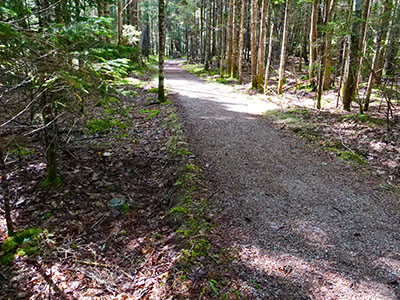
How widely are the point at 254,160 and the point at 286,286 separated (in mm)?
3763

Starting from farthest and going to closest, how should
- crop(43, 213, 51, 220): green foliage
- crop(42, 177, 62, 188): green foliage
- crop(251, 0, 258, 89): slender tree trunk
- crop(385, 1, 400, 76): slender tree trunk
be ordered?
1. crop(251, 0, 258, 89): slender tree trunk
2. crop(385, 1, 400, 76): slender tree trunk
3. crop(42, 177, 62, 188): green foliage
4. crop(43, 213, 51, 220): green foliage

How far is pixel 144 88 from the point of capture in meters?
15.6

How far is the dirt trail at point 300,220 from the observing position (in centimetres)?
327

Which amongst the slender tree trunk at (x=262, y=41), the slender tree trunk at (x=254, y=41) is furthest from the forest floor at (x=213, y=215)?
the slender tree trunk at (x=254, y=41)

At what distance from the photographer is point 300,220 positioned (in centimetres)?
442

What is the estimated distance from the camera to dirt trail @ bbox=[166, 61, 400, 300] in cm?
327

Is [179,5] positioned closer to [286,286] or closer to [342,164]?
[342,164]

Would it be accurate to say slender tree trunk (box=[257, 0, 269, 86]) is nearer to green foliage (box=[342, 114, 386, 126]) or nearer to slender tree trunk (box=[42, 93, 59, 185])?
green foliage (box=[342, 114, 386, 126])

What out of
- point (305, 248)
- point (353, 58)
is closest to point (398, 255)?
point (305, 248)

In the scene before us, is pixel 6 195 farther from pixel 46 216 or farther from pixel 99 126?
pixel 99 126

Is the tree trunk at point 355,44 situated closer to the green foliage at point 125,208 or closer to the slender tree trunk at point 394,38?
the slender tree trunk at point 394,38

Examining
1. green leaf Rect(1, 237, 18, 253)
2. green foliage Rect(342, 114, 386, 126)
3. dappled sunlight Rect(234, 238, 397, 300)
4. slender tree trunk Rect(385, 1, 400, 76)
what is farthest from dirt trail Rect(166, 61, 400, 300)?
slender tree trunk Rect(385, 1, 400, 76)

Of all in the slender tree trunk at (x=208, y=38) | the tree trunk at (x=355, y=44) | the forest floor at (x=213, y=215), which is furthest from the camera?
the slender tree trunk at (x=208, y=38)

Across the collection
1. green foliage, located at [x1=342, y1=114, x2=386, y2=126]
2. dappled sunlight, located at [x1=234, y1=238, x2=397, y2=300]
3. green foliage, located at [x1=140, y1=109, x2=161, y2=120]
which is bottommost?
dappled sunlight, located at [x1=234, y1=238, x2=397, y2=300]
